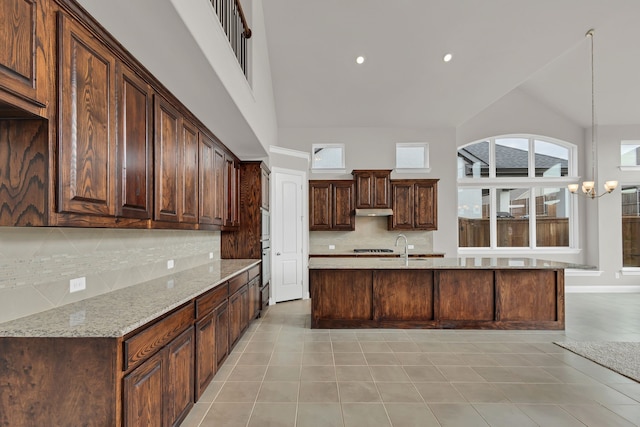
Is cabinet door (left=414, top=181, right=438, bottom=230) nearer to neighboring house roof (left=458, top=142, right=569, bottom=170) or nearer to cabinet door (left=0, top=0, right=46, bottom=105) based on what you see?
neighboring house roof (left=458, top=142, right=569, bottom=170)

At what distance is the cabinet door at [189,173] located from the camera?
9.82 feet

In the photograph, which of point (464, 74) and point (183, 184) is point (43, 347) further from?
point (464, 74)

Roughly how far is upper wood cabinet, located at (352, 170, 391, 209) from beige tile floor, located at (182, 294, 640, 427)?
116 inches

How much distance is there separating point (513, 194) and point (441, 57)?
3.71 m

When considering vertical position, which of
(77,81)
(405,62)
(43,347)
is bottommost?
Result: (43,347)

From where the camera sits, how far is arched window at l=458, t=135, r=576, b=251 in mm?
7492

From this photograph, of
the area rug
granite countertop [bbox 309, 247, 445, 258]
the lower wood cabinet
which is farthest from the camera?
granite countertop [bbox 309, 247, 445, 258]

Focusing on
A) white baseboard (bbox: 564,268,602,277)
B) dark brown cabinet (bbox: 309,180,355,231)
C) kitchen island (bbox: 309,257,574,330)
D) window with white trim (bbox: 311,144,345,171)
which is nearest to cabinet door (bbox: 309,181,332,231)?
dark brown cabinet (bbox: 309,180,355,231)

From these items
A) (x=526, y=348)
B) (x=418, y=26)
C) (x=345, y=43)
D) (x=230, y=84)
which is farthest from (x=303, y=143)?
(x=526, y=348)

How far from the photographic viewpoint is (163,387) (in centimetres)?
193

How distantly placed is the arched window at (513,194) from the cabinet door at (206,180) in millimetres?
5661

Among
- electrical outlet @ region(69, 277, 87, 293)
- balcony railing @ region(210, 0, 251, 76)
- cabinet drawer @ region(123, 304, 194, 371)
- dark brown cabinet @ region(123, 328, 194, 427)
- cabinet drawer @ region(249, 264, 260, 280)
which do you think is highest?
balcony railing @ region(210, 0, 251, 76)

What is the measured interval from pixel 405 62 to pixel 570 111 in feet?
13.5

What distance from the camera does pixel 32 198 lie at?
1483 millimetres
